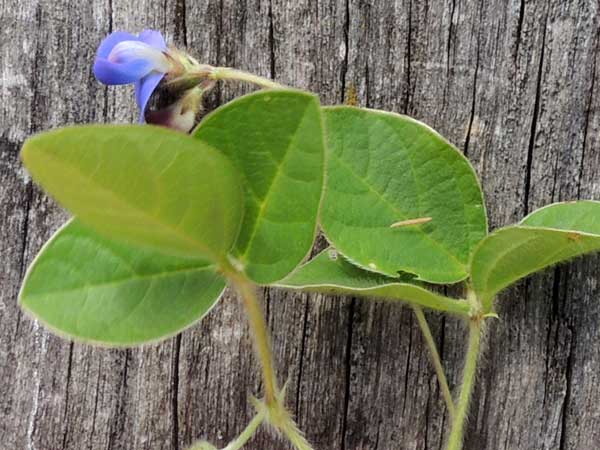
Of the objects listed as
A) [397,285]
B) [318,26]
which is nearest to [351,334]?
[397,285]

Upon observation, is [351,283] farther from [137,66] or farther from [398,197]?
[137,66]

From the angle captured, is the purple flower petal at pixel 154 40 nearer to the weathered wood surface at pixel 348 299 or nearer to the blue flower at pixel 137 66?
the blue flower at pixel 137 66

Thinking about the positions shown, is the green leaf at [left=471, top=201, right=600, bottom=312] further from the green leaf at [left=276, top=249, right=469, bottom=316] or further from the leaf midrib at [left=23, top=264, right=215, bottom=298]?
the leaf midrib at [left=23, top=264, right=215, bottom=298]

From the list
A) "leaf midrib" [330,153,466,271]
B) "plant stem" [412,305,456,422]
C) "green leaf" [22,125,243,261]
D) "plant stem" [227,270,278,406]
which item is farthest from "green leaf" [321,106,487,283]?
"green leaf" [22,125,243,261]

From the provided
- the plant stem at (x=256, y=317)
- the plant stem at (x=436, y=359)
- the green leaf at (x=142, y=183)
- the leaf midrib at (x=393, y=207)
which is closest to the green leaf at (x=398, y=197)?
the leaf midrib at (x=393, y=207)

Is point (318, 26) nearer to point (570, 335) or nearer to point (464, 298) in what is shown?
point (464, 298)

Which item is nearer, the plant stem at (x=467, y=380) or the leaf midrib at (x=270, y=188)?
the leaf midrib at (x=270, y=188)
